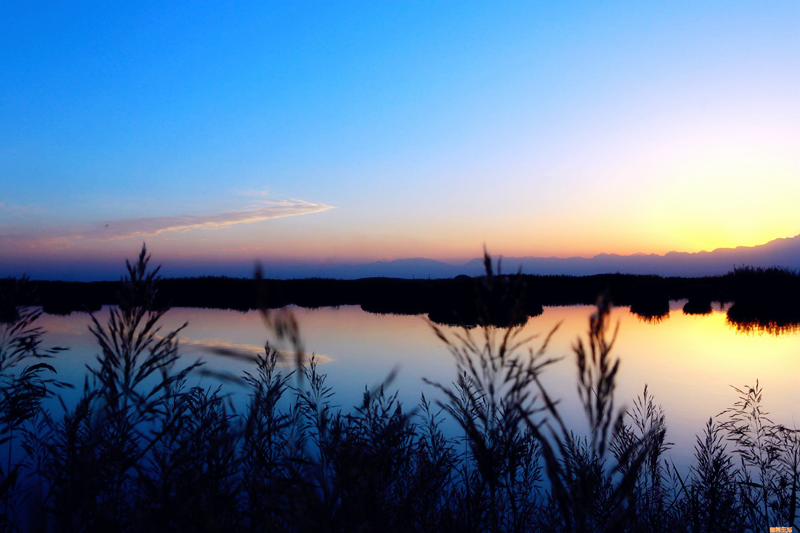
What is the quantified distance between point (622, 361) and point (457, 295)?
29.8ft

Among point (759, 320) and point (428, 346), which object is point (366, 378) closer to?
point (428, 346)

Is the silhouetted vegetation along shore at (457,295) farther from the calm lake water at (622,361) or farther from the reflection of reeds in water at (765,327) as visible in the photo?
the calm lake water at (622,361)

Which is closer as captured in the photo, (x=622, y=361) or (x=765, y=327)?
(x=622, y=361)

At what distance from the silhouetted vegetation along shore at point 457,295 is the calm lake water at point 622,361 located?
1.85 meters

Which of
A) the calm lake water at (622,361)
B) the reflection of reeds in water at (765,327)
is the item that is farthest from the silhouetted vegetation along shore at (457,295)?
the calm lake water at (622,361)

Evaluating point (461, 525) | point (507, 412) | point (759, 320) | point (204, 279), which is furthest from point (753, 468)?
point (204, 279)

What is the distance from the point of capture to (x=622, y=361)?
13.2 m

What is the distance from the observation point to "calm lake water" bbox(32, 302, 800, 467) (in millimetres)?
8867

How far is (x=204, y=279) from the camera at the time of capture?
124 ft

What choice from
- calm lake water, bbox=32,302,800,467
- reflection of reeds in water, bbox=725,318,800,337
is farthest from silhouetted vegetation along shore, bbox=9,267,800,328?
calm lake water, bbox=32,302,800,467

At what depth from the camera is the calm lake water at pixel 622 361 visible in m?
8.87

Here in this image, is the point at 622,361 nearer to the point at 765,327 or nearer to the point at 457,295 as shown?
the point at 457,295

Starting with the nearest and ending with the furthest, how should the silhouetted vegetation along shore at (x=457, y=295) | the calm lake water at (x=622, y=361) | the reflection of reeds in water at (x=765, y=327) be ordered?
the calm lake water at (x=622, y=361)
the reflection of reeds in water at (x=765, y=327)
the silhouetted vegetation along shore at (x=457, y=295)

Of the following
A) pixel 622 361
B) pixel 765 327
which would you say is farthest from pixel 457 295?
pixel 765 327
